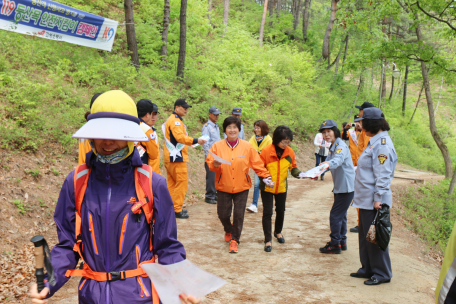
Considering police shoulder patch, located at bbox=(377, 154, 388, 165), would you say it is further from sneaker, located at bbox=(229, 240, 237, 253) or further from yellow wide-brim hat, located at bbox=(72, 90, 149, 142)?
yellow wide-brim hat, located at bbox=(72, 90, 149, 142)

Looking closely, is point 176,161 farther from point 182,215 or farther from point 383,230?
point 383,230

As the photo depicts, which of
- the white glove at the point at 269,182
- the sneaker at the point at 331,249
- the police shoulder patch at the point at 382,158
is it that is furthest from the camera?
the sneaker at the point at 331,249

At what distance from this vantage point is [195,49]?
18375mm

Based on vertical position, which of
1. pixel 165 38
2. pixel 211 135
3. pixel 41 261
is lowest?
pixel 41 261

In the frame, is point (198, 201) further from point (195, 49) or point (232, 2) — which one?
point (232, 2)

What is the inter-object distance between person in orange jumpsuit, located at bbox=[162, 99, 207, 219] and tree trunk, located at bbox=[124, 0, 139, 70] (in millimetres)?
7740

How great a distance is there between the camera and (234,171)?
20.5 feet

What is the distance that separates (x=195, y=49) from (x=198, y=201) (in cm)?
1071

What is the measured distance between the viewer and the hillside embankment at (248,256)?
4832 millimetres

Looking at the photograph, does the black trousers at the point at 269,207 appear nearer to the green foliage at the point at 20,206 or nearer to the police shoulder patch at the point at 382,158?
the police shoulder patch at the point at 382,158

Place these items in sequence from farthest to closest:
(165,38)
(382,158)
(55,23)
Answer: (165,38) < (55,23) < (382,158)

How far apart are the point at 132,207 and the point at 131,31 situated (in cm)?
1346

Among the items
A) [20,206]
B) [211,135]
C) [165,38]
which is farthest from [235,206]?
[165,38]

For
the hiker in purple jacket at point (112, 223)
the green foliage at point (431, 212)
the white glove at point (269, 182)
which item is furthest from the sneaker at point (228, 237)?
the green foliage at point (431, 212)
